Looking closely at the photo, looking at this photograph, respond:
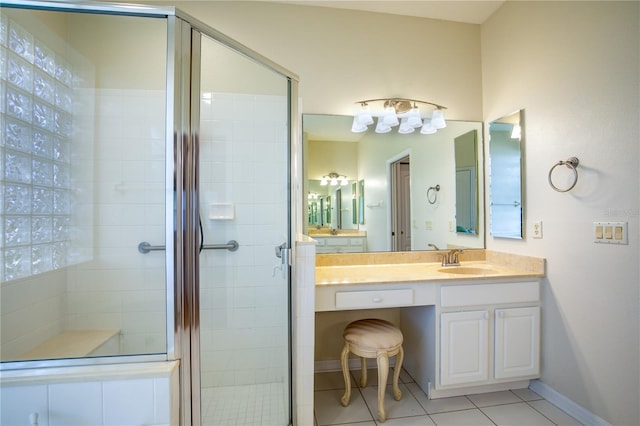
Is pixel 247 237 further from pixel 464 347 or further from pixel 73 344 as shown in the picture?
pixel 464 347

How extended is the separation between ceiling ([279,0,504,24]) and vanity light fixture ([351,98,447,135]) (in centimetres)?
68

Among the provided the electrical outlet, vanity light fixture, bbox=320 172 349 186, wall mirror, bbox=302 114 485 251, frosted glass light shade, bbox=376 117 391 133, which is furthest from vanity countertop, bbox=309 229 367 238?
the electrical outlet

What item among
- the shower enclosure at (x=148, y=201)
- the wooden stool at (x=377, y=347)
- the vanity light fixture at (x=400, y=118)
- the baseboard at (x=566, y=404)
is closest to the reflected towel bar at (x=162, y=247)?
the shower enclosure at (x=148, y=201)

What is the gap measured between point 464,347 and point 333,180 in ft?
4.68

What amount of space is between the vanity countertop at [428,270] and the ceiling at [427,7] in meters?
1.92

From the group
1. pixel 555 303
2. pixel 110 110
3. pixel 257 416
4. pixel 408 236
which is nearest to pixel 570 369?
pixel 555 303

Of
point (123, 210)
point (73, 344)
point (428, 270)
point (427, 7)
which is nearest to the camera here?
point (73, 344)

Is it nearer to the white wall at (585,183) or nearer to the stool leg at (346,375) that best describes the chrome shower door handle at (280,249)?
the stool leg at (346,375)

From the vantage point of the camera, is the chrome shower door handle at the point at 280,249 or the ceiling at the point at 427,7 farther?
the ceiling at the point at 427,7

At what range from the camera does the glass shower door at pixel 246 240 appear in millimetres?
1510

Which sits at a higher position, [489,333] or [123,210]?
[123,210]

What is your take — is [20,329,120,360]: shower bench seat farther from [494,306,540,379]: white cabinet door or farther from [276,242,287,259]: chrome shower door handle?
[494,306,540,379]: white cabinet door

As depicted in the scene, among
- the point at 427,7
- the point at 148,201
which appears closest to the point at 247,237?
the point at 148,201

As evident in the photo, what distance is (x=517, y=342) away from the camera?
69.6 inches
